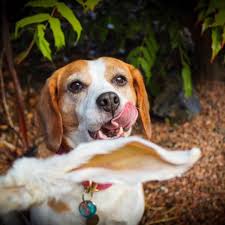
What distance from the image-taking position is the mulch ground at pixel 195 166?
266 cm

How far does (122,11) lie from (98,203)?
1359 millimetres

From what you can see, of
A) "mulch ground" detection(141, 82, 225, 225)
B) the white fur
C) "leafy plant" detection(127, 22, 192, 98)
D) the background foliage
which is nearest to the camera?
the white fur

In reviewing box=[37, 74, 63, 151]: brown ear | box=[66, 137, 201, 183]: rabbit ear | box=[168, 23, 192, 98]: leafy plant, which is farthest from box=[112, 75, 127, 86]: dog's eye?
box=[66, 137, 201, 183]: rabbit ear

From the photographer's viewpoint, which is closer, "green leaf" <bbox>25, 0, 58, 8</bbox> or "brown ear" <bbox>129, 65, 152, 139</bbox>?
"green leaf" <bbox>25, 0, 58, 8</bbox>


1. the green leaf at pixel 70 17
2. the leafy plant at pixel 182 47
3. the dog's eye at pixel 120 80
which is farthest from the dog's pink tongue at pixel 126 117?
the leafy plant at pixel 182 47

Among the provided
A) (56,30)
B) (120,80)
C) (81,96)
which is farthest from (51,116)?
(56,30)

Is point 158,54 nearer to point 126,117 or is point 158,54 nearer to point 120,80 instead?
point 120,80

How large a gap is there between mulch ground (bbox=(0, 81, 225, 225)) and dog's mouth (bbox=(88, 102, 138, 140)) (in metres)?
0.93

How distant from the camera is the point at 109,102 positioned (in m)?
1.92

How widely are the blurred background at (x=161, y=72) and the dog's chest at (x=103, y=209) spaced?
1.46 ft

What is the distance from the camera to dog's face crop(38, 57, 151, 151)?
82.9 inches

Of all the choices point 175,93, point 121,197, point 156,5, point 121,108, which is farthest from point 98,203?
point 175,93

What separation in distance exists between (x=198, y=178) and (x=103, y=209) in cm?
93

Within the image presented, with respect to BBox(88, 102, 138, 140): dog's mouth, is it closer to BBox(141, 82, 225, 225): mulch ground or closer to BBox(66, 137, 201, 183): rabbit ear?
BBox(66, 137, 201, 183): rabbit ear
